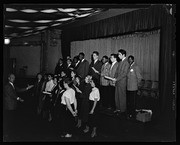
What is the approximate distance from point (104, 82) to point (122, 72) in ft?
1.13

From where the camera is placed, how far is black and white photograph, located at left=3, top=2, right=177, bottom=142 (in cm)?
387

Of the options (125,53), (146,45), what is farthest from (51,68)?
(146,45)

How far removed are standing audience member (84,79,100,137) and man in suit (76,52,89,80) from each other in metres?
0.18

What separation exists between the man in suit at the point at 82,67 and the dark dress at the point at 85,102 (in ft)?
0.46

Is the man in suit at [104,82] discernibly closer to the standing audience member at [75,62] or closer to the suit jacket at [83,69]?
the suit jacket at [83,69]

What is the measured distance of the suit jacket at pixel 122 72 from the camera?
398cm

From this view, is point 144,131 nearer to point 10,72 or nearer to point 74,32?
point 74,32

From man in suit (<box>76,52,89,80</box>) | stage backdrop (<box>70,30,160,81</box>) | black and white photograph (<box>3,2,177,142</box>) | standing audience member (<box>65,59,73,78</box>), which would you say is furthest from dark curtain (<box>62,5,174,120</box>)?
standing audience member (<box>65,59,73,78</box>)

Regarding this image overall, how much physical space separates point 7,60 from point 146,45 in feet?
7.81

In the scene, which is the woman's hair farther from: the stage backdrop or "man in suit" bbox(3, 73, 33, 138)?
"man in suit" bbox(3, 73, 33, 138)

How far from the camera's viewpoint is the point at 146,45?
4.10 m

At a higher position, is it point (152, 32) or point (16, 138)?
point (152, 32)

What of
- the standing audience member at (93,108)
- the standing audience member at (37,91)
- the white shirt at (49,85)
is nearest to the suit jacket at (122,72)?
the standing audience member at (93,108)

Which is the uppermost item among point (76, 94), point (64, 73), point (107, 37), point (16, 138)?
point (107, 37)
